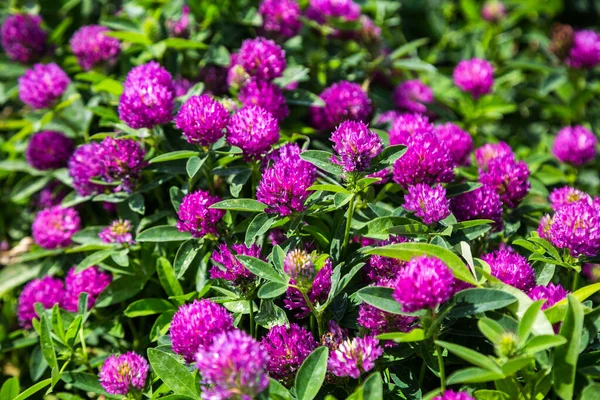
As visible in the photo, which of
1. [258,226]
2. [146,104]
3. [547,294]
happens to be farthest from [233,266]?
[547,294]

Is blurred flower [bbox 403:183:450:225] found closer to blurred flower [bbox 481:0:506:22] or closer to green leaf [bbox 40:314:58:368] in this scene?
green leaf [bbox 40:314:58:368]

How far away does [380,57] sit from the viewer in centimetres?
308

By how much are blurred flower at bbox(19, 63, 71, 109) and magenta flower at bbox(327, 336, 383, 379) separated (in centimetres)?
166

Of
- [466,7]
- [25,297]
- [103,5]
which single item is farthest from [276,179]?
[466,7]

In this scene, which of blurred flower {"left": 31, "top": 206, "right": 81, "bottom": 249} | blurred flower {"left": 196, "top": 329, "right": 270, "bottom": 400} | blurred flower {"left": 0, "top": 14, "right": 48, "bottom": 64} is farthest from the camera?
blurred flower {"left": 0, "top": 14, "right": 48, "bottom": 64}

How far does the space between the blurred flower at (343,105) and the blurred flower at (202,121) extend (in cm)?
63

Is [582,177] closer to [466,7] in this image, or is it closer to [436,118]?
[436,118]

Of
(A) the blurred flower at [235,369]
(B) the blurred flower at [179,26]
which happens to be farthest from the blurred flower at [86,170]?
(A) the blurred flower at [235,369]

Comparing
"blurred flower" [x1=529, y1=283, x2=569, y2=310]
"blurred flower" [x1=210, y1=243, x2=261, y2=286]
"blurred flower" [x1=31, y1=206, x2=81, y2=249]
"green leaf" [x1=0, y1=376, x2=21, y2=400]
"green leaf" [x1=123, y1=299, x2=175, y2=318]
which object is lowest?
"green leaf" [x1=0, y1=376, x2=21, y2=400]

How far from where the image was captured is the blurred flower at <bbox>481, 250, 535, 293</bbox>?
5.77 ft

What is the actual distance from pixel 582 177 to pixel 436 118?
737 millimetres

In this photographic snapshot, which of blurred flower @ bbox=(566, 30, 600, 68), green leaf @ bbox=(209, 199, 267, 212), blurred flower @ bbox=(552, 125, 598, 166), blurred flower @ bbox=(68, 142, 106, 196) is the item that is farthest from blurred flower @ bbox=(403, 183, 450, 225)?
blurred flower @ bbox=(566, 30, 600, 68)

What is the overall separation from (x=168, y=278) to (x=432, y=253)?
861mm

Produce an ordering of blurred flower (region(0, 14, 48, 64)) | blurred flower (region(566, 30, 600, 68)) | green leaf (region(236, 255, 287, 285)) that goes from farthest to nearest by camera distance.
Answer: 1. blurred flower (region(566, 30, 600, 68))
2. blurred flower (region(0, 14, 48, 64))
3. green leaf (region(236, 255, 287, 285))
